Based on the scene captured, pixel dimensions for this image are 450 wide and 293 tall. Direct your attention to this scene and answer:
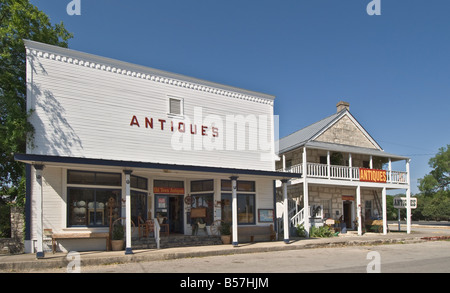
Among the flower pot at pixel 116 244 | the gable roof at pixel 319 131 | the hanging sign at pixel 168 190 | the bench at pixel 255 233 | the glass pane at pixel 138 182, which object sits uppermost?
the gable roof at pixel 319 131

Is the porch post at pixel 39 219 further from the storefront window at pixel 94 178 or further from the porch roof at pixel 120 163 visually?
the storefront window at pixel 94 178

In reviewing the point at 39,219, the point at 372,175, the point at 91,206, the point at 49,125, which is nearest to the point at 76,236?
the point at 91,206

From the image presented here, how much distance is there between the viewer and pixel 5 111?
50.9 ft

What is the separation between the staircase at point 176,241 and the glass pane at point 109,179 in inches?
92.9

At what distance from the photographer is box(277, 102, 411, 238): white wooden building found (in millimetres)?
22781

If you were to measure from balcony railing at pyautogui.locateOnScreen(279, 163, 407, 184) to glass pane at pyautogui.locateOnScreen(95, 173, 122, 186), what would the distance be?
11.3 meters

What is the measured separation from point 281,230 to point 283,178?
19.7 ft

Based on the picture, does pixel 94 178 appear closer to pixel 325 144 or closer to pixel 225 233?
pixel 225 233

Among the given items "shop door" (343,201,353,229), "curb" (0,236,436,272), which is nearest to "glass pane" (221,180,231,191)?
"curb" (0,236,436,272)

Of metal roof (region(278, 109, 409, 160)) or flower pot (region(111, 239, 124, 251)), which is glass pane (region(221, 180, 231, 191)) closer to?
flower pot (region(111, 239, 124, 251))

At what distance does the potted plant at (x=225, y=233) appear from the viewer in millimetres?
16792

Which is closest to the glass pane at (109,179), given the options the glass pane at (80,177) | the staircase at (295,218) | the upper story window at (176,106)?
the glass pane at (80,177)
